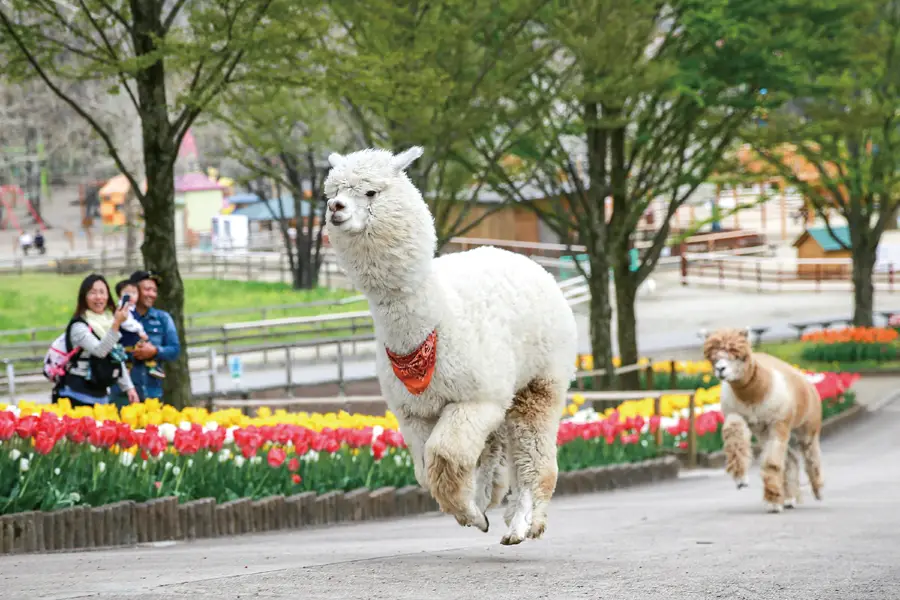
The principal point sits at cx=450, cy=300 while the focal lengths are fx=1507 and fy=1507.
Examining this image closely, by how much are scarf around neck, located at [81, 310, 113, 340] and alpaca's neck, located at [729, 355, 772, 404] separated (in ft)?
15.8

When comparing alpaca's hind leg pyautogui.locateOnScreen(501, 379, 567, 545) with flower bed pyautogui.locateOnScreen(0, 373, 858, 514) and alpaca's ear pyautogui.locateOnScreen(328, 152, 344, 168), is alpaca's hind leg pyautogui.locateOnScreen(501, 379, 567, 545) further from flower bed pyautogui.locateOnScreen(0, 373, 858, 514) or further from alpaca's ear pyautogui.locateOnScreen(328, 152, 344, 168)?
flower bed pyautogui.locateOnScreen(0, 373, 858, 514)

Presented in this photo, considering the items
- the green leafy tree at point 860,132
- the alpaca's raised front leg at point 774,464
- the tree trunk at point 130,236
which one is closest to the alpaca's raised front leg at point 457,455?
the alpaca's raised front leg at point 774,464

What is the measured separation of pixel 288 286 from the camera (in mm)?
41594

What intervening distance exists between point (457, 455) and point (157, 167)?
808 centimetres

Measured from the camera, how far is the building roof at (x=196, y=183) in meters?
65.2

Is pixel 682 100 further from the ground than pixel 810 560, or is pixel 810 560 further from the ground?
pixel 682 100

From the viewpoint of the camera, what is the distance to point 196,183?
66.5 m

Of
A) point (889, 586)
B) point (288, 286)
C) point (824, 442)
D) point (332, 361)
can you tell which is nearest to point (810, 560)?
point (889, 586)

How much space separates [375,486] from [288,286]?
101 feet

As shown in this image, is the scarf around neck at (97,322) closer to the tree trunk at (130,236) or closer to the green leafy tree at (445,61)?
the green leafy tree at (445,61)

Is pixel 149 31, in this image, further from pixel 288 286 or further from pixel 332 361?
pixel 288 286

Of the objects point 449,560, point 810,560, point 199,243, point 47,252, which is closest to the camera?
point 449,560

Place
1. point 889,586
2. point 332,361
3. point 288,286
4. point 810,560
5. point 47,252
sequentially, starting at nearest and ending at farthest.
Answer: point 889,586 < point 810,560 < point 332,361 < point 288,286 < point 47,252

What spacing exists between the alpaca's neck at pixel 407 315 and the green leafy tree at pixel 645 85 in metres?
11.2
